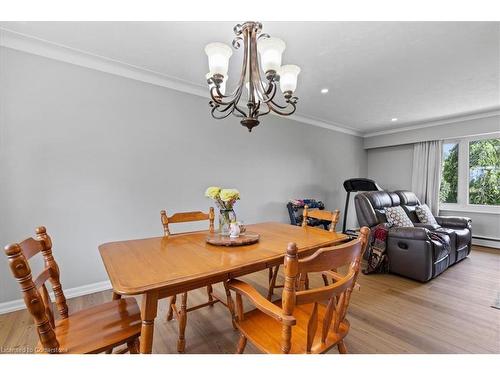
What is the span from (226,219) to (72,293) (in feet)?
6.23

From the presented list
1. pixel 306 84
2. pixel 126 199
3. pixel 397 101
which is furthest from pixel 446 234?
pixel 126 199

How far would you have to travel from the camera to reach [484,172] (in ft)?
14.0

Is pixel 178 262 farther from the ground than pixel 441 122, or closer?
closer

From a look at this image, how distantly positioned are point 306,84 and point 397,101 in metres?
1.60

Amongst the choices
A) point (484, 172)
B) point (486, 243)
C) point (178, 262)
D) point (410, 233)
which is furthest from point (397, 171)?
point (178, 262)

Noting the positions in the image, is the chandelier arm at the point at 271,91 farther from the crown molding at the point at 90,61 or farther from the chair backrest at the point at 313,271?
the crown molding at the point at 90,61

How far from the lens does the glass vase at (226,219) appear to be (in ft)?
5.46

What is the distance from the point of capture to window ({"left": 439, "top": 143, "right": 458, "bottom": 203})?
4.62 meters

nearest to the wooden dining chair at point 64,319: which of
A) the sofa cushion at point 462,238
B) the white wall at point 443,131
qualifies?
the sofa cushion at point 462,238

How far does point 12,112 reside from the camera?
2.03 metres

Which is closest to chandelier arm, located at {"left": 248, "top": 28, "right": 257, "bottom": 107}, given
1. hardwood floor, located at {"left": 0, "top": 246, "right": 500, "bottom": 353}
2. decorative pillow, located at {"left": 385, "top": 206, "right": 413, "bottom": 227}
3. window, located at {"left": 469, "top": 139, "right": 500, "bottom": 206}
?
hardwood floor, located at {"left": 0, "top": 246, "right": 500, "bottom": 353}

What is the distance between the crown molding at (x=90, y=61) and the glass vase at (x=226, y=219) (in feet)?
6.49

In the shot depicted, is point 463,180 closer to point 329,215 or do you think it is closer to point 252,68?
point 329,215
